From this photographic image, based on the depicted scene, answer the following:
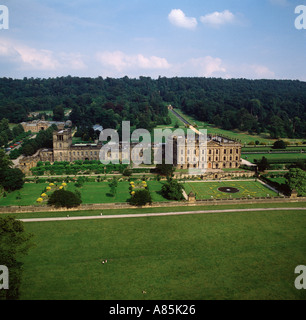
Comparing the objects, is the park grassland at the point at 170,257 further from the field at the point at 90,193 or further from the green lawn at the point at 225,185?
the field at the point at 90,193

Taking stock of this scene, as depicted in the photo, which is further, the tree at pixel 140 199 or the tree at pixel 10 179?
the tree at pixel 10 179

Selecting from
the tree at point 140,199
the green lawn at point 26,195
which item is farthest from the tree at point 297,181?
the green lawn at point 26,195

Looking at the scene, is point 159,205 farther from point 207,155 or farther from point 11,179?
point 11,179

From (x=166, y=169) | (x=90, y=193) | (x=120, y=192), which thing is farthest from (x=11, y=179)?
(x=166, y=169)

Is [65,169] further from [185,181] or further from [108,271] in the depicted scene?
[108,271]

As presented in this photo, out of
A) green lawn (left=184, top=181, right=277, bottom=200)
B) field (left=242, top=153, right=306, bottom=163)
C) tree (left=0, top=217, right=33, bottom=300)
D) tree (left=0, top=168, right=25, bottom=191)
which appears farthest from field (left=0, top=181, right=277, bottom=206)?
tree (left=0, top=217, right=33, bottom=300)

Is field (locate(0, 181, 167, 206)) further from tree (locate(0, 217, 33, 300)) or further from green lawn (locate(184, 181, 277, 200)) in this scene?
tree (locate(0, 217, 33, 300))

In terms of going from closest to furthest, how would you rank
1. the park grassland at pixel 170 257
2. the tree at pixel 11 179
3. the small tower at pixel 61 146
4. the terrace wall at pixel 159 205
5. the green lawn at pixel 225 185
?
the park grassland at pixel 170 257 → the terrace wall at pixel 159 205 → the green lawn at pixel 225 185 → the tree at pixel 11 179 → the small tower at pixel 61 146
